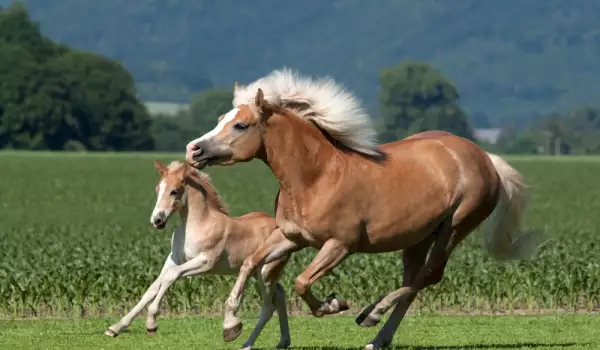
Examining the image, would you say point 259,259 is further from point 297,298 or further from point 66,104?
point 66,104

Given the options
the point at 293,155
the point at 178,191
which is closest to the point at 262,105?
the point at 293,155

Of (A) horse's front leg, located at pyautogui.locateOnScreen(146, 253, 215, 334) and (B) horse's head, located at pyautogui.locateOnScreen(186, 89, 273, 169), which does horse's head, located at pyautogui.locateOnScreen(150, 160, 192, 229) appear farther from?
(B) horse's head, located at pyautogui.locateOnScreen(186, 89, 273, 169)

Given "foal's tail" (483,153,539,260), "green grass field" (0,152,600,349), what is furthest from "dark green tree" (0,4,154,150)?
"foal's tail" (483,153,539,260)

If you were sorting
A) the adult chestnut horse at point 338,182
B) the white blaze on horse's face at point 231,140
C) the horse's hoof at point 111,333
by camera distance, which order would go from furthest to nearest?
the horse's hoof at point 111,333 → the adult chestnut horse at point 338,182 → the white blaze on horse's face at point 231,140

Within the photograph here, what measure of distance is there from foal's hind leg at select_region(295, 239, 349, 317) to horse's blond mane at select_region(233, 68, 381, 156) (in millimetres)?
1062

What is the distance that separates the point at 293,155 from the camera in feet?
43.1

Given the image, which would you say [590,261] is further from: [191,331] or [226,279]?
[191,331]

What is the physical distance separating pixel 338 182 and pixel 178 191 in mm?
Result: 2456

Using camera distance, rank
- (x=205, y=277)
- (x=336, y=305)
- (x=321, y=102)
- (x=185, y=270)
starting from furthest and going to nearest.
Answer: (x=205, y=277), (x=185, y=270), (x=321, y=102), (x=336, y=305)

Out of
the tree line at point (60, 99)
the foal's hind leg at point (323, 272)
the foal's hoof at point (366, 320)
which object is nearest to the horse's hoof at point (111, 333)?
the foal's hind leg at point (323, 272)

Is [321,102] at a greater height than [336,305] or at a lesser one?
greater

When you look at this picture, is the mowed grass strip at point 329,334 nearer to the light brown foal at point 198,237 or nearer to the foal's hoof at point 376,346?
the foal's hoof at point 376,346

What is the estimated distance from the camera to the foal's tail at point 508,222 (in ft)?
48.8

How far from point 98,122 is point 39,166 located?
5431cm
